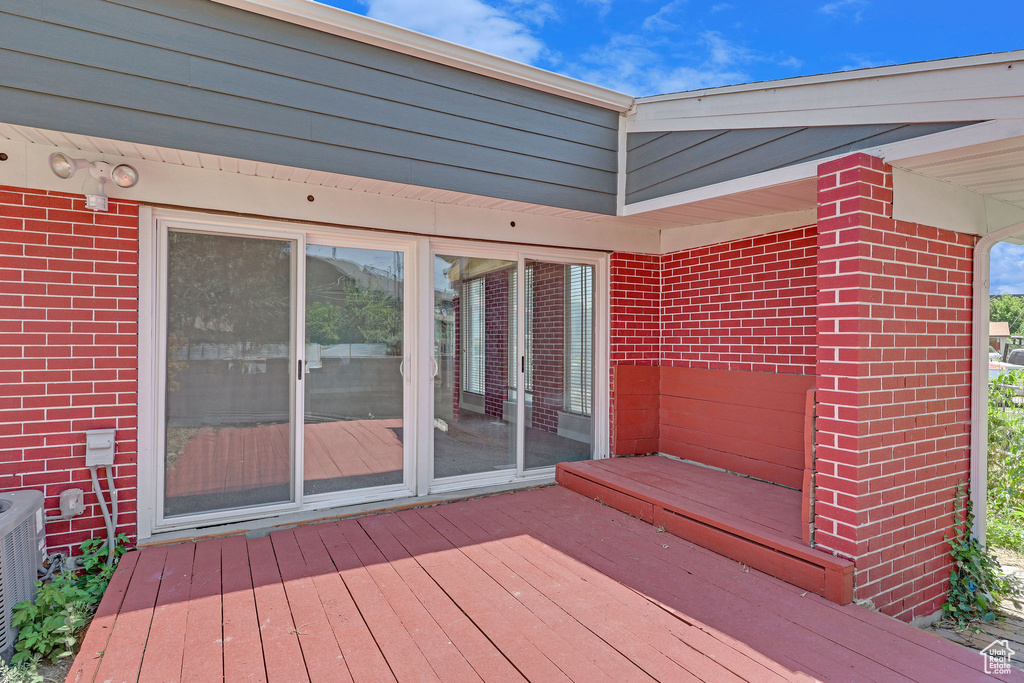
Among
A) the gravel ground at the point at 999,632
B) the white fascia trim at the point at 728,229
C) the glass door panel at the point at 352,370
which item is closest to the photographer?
the gravel ground at the point at 999,632

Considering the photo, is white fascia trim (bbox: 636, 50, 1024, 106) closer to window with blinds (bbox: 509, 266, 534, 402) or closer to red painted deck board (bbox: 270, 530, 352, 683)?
window with blinds (bbox: 509, 266, 534, 402)

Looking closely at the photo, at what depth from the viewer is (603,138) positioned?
4.07 m

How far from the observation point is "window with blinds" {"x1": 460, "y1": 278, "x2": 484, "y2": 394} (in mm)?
4340

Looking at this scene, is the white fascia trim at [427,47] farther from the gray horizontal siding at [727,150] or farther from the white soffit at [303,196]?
the white soffit at [303,196]

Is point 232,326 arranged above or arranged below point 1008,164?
below

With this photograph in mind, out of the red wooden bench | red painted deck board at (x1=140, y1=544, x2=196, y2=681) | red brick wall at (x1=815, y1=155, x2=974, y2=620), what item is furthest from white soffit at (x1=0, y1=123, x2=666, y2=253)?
red painted deck board at (x1=140, y1=544, x2=196, y2=681)

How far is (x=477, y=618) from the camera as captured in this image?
7.97ft

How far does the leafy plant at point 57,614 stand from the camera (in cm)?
240

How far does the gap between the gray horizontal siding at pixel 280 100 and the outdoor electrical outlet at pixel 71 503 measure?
6.26 feet

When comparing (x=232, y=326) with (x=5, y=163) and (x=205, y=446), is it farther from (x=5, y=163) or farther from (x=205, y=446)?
(x=5, y=163)

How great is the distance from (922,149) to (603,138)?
207 cm

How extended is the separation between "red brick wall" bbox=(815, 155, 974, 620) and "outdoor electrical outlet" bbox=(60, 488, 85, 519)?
3.94 m

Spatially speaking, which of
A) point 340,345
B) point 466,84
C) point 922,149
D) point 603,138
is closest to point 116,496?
point 340,345

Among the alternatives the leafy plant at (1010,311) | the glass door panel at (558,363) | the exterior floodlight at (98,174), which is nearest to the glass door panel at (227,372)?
the exterior floodlight at (98,174)
